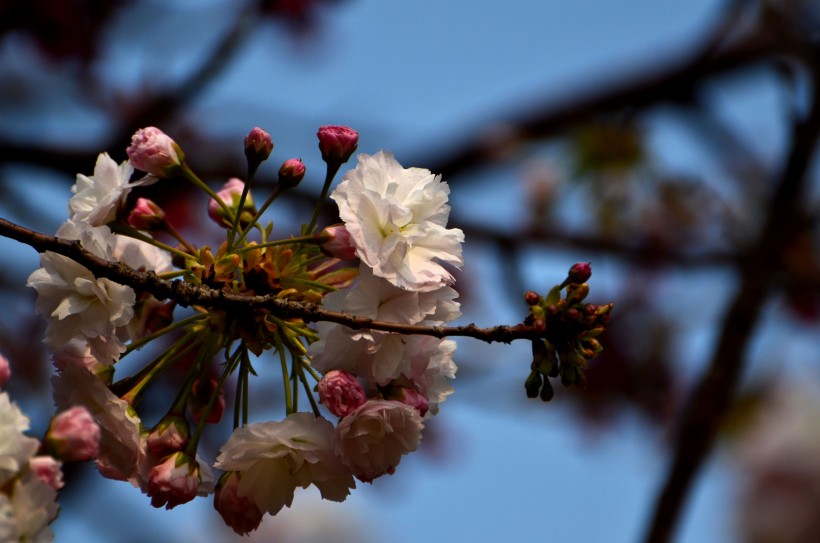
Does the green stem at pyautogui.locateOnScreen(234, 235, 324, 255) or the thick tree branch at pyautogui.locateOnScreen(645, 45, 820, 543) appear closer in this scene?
the green stem at pyautogui.locateOnScreen(234, 235, 324, 255)

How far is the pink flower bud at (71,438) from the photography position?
1074 millimetres

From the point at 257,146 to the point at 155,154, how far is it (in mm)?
147

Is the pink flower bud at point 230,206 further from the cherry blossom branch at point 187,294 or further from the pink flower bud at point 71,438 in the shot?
the pink flower bud at point 71,438

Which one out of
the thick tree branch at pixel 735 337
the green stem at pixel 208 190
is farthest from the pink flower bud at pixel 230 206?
the thick tree branch at pixel 735 337

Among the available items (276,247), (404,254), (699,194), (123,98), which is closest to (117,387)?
(276,247)

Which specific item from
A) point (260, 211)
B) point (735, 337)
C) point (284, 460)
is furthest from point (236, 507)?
point (735, 337)

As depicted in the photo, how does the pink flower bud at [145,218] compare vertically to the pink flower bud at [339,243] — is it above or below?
below

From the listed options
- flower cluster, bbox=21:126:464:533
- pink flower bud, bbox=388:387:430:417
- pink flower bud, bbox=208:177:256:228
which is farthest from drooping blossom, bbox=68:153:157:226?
pink flower bud, bbox=388:387:430:417

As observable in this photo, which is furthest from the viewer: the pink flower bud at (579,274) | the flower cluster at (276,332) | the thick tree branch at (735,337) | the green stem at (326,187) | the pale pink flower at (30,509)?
the thick tree branch at (735,337)

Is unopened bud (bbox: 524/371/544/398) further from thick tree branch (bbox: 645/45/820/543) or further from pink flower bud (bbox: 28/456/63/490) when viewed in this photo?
thick tree branch (bbox: 645/45/820/543)

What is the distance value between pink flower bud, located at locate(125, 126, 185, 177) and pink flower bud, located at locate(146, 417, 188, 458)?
14.0 inches

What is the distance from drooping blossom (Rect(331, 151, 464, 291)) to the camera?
1211mm

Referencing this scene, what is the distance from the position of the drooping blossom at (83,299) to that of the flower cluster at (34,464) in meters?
0.16

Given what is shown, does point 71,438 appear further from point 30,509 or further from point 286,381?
point 286,381
